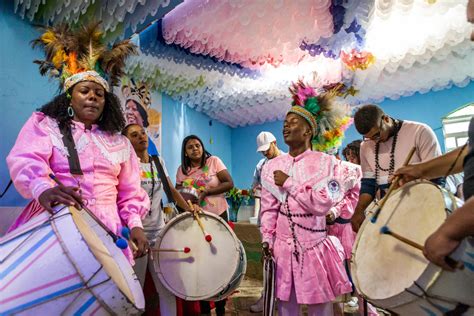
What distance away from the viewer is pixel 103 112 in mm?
2203

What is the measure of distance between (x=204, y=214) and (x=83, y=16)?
2406mm

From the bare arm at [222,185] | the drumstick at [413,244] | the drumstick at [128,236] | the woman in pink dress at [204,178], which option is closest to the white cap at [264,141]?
the woman in pink dress at [204,178]

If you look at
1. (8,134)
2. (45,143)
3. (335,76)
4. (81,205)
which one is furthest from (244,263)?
(335,76)

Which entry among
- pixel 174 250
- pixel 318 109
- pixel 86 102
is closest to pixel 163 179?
pixel 174 250

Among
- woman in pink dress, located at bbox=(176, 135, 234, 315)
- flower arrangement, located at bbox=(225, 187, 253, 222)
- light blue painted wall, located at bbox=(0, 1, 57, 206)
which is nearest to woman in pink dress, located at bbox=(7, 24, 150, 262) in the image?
light blue painted wall, located at bbox=(0, 1, 57, 206)

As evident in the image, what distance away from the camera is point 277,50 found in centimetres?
588

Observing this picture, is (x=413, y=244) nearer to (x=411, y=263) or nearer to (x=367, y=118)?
(x=411, y=263)

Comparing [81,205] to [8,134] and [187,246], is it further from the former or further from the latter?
[8,134]

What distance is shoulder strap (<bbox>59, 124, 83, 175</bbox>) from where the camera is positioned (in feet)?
6.10

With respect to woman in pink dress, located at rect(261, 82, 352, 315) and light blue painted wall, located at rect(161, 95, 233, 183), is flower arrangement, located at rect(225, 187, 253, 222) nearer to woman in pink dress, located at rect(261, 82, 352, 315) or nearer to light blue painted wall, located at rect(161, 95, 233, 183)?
light blue painted wall, located at rect(161, 95, 233, 183)

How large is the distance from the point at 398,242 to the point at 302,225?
108 cm

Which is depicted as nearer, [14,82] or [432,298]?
[432,298]

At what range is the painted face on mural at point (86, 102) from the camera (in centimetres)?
205

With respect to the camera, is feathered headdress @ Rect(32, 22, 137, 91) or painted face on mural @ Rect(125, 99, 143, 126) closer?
feathered headdress @ Rect(32, 22, 137, 91)
